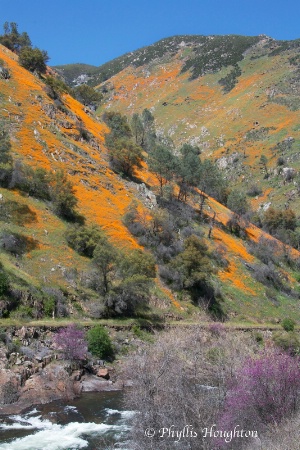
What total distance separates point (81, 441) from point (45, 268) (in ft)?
66.2

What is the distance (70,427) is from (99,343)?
32.0 feet

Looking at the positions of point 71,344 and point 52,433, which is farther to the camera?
point 71,344

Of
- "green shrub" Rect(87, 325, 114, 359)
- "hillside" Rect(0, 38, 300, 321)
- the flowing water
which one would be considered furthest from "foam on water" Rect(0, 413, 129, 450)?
"hillside" Rect(0, 38, 300, 321)

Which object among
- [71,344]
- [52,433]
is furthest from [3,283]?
[52,433]

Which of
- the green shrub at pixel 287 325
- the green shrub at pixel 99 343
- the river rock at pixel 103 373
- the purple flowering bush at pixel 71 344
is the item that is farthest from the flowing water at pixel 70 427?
the green shrub at pixel 287 325

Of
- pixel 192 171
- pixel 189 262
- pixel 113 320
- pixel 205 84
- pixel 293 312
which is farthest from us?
pixel 205 84

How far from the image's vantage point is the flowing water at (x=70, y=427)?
57.9ft

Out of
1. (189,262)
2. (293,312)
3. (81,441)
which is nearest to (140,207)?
(189,262)

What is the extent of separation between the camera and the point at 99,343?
96.6ft

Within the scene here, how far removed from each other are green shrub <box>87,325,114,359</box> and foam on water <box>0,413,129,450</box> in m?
8.71

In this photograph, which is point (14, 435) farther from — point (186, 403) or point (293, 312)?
point (293, 312)

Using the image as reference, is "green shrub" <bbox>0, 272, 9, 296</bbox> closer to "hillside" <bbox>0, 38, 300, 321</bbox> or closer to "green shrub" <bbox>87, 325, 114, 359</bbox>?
"hillside" <bbox>0, 38, 300, 321</bbox>

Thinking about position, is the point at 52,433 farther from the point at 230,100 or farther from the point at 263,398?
the point at 230,100

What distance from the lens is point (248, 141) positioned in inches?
4190
